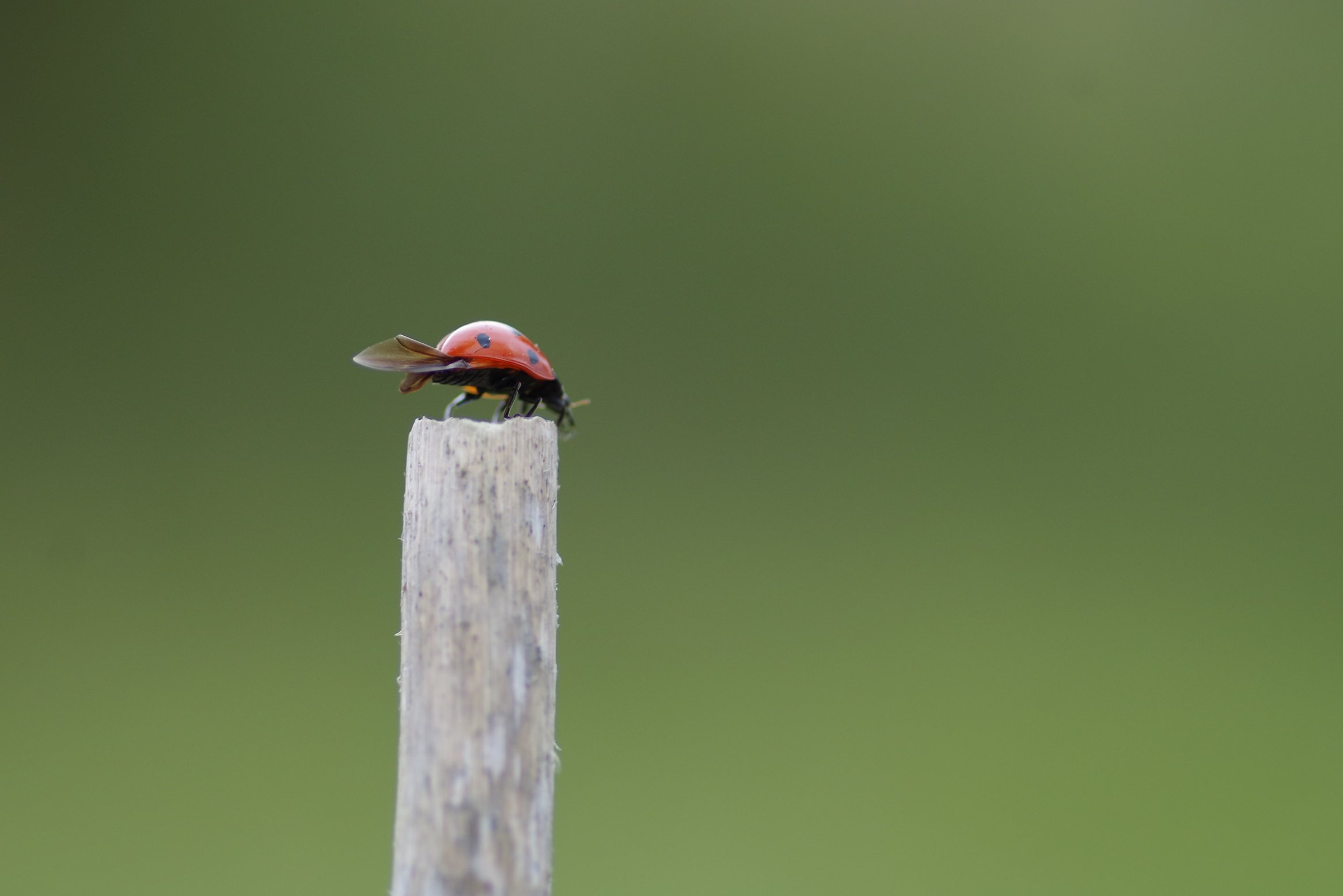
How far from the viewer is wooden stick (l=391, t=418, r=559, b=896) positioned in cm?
70

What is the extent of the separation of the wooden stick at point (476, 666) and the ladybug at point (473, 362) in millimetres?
200

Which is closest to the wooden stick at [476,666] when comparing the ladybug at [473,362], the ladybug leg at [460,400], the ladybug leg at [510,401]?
the ladybug leg at [460,400]

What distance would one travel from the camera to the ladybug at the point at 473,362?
3.30ft

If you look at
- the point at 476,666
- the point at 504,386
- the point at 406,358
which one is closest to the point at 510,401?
the point at 504,386

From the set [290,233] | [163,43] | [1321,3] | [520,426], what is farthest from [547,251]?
[1321,3]

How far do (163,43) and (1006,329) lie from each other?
8.40 ft

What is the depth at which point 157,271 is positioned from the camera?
2.70 m

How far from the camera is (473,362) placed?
1020 mm

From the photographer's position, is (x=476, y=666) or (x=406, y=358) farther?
(x=406, y=358)

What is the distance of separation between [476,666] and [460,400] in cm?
38

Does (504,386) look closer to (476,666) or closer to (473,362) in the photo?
(473,362)

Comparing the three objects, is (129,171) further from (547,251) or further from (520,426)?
(520,426)

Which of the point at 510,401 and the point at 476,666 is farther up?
the point at 510,401

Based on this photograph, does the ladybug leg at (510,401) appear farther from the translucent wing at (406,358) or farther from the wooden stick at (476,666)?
the wooden stick at (476,666)
